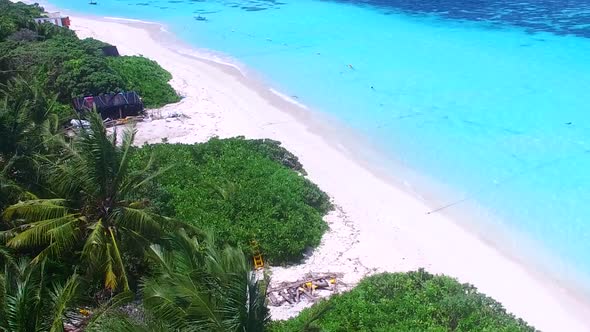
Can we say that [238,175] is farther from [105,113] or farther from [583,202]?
[583,202]

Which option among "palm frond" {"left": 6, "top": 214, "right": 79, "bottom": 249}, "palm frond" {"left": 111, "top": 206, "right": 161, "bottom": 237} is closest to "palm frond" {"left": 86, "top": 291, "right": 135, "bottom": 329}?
"palm frond" {"left": 111, "top": 206, "right": 161, "bottom": 237}

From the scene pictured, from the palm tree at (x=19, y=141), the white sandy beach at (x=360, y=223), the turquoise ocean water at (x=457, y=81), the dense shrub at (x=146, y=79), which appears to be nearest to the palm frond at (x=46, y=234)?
the palm tree at (x=19, y=141)

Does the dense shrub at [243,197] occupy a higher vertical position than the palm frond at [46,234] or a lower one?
lower

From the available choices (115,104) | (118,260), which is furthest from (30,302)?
(115,104)

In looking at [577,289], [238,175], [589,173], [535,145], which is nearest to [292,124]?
[238,175]

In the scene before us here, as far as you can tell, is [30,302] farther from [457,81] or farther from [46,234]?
[457,81]

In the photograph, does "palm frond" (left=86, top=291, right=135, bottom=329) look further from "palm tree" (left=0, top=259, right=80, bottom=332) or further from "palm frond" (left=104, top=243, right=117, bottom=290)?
"palm frond" (left=104, top=243, right=117, bottom=290)

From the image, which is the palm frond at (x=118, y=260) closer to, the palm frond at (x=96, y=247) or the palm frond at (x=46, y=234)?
the palm frond at (x=96, y=247)
